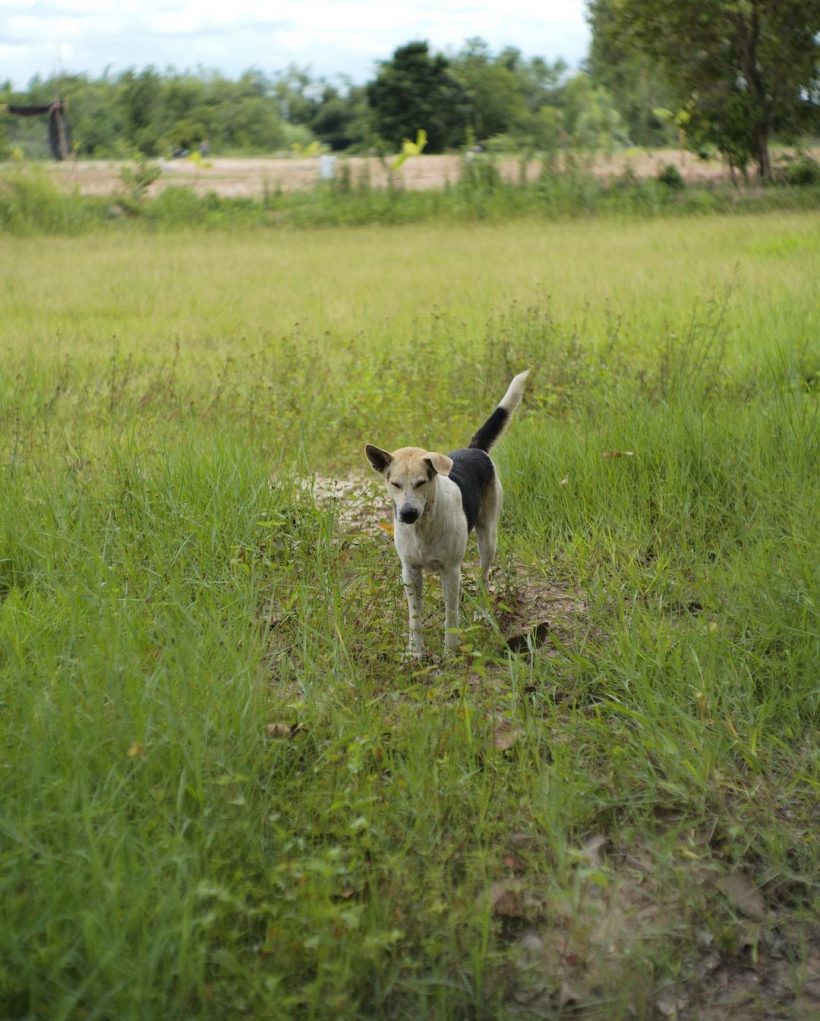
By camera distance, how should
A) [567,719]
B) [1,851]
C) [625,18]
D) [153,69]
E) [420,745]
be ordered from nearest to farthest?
[1,851] → [420,745] → [567,719] → [625,18] → [153,69]

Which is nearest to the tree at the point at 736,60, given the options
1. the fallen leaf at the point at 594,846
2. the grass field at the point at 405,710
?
the grass field at the point at 405,710

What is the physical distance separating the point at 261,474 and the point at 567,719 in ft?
8.06

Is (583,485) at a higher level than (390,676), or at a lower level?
higher

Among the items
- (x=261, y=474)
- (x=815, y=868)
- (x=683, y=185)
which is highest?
(x=683, y=185)

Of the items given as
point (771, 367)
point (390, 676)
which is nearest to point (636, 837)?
point (390, 676)

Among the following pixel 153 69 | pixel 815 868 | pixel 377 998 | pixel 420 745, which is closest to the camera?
pixel 377 998

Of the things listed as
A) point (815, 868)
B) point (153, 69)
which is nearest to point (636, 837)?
point (815, 868)

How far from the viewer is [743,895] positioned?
3.21 metres

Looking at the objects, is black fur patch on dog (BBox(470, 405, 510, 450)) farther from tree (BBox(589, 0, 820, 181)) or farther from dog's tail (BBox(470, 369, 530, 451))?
tree (BBox(589, 0, 820, 181))

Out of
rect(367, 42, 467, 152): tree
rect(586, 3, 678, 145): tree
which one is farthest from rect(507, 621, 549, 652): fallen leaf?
rect(586, 3, 678, 145): tree

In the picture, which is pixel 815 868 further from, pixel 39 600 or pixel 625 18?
pixel 625 18

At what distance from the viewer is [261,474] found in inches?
231

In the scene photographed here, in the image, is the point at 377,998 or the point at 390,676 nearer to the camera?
the point at 377,998

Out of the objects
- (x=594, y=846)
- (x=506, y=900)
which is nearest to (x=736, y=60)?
(x=594, y=846)
